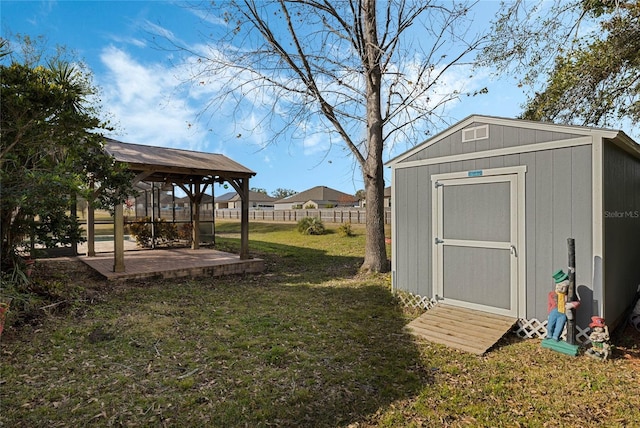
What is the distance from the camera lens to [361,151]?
26.2 ft

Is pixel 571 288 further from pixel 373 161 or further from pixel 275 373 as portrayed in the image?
pixel 373 161

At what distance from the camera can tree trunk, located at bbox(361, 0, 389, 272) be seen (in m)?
7.51

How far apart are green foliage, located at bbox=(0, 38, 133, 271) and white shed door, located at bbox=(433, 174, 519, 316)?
4.97 metres

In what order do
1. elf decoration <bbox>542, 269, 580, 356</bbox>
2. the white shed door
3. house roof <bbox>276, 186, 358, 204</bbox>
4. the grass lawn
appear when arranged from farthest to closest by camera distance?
1. house roof <bbox>276, 186, 358, 204</bbox>
2. the white shed door
3. elf decoration <bbox>542, 269, 580, 356</bbox>
4. the grass lawn

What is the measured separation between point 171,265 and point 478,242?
→ 255 inches

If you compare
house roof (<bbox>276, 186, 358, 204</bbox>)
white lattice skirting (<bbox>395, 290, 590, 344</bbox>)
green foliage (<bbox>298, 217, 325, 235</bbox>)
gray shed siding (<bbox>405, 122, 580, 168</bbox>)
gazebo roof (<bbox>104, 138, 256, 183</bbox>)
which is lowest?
white lattice skirting (<bbox>395, 290, 590, 344</bbox>)

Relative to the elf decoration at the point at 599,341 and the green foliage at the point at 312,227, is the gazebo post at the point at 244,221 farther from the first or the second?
the green foliage at the point at 312,227

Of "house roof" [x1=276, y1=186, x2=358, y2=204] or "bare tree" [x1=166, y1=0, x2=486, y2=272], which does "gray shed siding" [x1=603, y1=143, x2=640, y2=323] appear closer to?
"bare tree" [x1=166, y1=0, x2=486, y2=272]

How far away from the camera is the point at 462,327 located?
4.02m

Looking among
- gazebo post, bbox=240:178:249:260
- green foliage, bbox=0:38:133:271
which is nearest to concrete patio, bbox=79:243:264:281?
gazebo post, bbox=240:178:249:260

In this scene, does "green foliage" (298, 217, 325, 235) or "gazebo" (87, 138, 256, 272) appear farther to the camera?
"green foliage" (298, 217, 325, 235)

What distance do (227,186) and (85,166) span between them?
3.51 m

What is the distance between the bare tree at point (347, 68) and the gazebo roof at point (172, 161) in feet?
4.34

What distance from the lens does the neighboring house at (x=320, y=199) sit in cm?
4401
